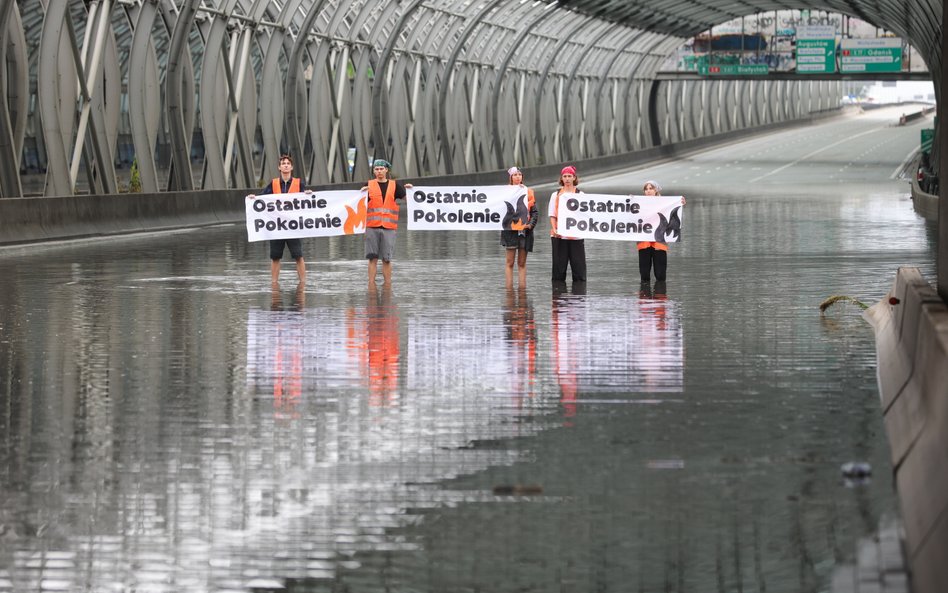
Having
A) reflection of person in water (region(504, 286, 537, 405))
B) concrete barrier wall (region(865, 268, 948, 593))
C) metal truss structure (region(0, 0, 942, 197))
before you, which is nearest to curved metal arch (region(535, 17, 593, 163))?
metal truss structure (region(0, 0, 942, 197))

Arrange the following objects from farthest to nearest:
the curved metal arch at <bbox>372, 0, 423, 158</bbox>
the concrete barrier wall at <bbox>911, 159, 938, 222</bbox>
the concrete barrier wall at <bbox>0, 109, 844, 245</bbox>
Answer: the curved metal arch at <bbox>372, 0, 423, 158</bbox>, the concrete barrier wall at <bbox>911, 159, 938, 222</bbox>, the concrete barrier wall at <bbox>0, 109, 844, 245</bbox>

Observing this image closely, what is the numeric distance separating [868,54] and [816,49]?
121 inches

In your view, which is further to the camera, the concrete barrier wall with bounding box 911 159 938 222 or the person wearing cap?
the concrete barrier wall with bounding box 911 159 938 222

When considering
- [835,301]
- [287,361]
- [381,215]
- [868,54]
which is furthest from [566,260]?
[868,54]

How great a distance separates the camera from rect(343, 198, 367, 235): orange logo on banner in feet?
78.1

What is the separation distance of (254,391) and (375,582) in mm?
5190

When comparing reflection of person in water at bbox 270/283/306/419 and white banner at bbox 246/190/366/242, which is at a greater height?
white banner at bbox 246/190/366/242

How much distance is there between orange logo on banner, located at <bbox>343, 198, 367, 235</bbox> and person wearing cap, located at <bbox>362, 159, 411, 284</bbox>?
7.49 ft

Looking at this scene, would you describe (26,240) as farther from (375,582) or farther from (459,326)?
(375,582)

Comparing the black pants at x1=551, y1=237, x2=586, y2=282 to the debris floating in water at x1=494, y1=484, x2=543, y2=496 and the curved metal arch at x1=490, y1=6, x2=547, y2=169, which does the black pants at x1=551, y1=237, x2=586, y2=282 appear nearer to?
the debris floating in water at x1=494, y1=484, x2=543, y2=496

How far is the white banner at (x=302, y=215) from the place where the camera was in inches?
898

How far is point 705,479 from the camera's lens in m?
8.23

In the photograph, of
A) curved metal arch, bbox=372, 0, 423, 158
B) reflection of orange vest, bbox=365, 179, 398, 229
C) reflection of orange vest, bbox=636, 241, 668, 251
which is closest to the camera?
reflection of orange vest, bbox=365, 179, 398, 229

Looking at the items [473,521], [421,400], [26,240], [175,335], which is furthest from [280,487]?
[26,240]
